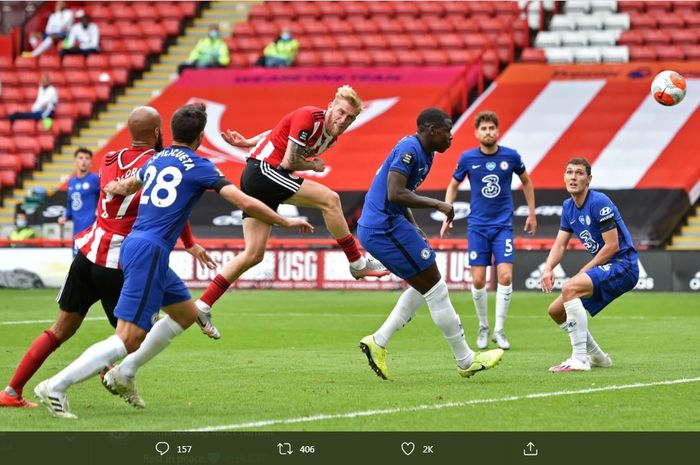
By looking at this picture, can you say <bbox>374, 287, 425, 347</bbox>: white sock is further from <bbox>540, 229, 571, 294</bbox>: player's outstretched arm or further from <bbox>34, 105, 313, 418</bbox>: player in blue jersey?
<bbox>34, 105, 313, 418</bbox>: player in blue jersey

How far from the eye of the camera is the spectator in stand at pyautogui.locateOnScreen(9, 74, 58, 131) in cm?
3269

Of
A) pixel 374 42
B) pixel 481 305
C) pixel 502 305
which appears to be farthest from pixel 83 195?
pixel 374 42

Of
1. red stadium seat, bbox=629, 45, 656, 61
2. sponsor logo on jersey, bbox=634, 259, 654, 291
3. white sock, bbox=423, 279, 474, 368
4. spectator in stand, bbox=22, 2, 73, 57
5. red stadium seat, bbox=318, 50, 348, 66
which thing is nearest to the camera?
white sock, bbox=423, 279, 474, 368

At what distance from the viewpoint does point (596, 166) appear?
2834cm

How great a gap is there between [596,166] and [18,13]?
702 inches

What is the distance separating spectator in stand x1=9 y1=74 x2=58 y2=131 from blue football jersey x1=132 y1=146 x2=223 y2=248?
985 inches

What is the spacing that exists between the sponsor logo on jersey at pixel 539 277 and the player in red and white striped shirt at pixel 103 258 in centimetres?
1505

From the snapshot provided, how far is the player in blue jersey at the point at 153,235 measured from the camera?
8305 mm

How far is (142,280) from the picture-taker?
8.42 metres

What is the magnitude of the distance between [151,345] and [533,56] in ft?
79.4

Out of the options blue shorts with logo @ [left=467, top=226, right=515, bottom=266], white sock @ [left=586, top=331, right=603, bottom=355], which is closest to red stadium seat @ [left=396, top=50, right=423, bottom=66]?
blue shorts with logo @ [left=467, top=226, right=515, bottom=266]

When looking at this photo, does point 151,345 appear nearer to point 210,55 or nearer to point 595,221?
point 595,221
